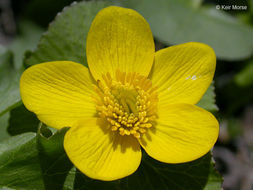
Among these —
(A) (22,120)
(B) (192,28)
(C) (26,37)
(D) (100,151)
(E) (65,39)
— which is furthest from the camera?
(C) (26,37)

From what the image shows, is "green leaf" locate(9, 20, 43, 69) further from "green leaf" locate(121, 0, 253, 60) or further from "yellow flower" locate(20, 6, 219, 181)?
"yellow flower" locate(20, 6, 219, 181)

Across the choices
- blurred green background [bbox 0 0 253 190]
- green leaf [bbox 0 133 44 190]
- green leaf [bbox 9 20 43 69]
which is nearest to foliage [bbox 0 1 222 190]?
green leaf [bbox 0 133 44 190]

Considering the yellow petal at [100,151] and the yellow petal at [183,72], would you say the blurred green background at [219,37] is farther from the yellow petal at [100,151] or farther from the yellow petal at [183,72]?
the yellow petal at [100,151]

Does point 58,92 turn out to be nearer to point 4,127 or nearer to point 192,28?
point 4,127

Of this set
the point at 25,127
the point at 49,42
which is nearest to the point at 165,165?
the point at 25,127

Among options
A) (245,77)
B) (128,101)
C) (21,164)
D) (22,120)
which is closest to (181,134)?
(128,101)

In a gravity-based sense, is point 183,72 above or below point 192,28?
above

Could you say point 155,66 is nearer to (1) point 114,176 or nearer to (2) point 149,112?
(2) point 149,112
